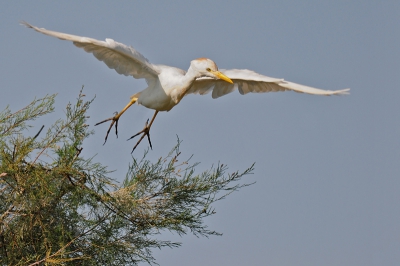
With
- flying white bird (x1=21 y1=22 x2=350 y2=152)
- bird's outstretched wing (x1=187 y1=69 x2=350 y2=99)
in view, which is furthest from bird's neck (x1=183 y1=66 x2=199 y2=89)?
bird's outstretched wing (x1=187 y1=69 x2=350 y2=99)

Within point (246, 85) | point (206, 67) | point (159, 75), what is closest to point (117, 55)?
point (159, 75)

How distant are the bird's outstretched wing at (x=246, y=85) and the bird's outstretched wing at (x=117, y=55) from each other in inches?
25.0

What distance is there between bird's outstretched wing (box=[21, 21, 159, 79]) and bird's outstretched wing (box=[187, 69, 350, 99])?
2.08ft

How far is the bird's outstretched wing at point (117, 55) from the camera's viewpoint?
5.05 meters

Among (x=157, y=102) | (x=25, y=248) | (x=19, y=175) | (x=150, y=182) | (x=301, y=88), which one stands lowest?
(x=25, y=248)

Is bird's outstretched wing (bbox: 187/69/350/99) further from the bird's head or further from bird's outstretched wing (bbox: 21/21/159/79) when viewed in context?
bird's outstretched wing (bbox: 21/21/159/79)

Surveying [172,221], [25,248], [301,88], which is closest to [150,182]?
[172,221]

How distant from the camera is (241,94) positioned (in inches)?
252

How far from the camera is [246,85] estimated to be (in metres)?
6.30

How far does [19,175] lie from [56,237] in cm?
52

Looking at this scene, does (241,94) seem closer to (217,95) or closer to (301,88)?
A: (217,95)

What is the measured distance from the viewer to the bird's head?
5.44 meters

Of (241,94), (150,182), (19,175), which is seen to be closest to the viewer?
(19,175)

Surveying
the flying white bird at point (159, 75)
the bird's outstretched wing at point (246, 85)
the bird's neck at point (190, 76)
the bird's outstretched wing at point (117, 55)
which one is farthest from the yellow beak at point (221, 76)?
the bird's outstretched wing at point (117, 55)
